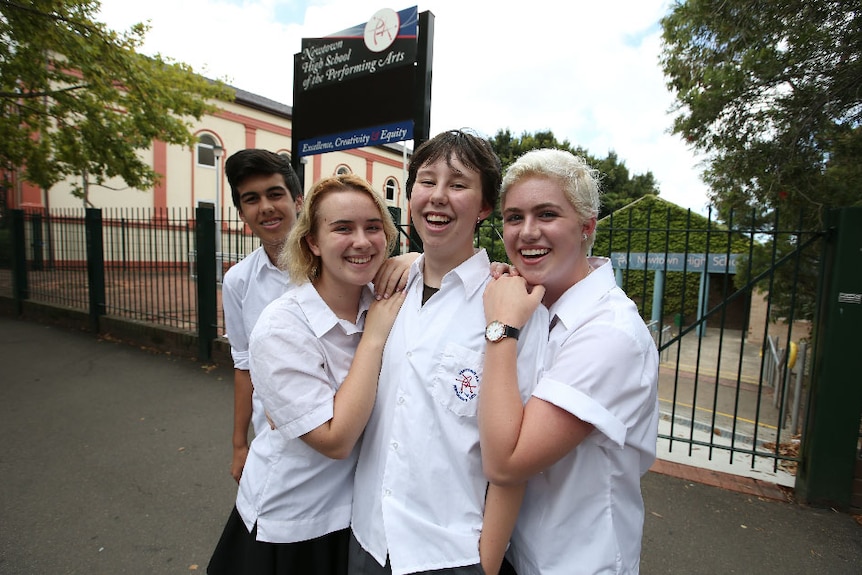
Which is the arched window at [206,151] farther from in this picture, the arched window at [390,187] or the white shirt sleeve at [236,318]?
the white shirt sleeve at [236,318]

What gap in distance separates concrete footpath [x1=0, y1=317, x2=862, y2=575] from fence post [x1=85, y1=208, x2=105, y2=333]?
115 inches

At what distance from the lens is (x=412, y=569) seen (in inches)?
47.6

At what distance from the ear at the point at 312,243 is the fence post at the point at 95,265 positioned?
26.4 ft

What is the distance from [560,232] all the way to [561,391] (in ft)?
1.45

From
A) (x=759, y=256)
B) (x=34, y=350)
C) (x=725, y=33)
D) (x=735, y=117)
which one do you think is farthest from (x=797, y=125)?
(x=34, y=350)

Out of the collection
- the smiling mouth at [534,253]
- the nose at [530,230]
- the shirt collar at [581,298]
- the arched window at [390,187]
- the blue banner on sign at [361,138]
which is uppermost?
the arched window at [390,187]

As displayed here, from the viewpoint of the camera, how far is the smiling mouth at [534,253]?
132 cm

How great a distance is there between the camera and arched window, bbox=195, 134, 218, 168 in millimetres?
19375

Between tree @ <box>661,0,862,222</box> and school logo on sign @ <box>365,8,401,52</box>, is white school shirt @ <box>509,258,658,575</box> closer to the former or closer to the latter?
school logo on sign @ <box>365,8,401,52</box>

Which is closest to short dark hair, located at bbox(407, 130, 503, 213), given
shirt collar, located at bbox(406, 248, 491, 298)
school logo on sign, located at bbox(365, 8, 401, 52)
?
shirt collar, located at bbox(406, 248, 491, 298)

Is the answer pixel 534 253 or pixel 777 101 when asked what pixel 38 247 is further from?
pixel 777 101

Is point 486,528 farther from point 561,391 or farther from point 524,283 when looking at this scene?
point 524,283

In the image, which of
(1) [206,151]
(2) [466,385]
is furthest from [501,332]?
(1) [206,151]

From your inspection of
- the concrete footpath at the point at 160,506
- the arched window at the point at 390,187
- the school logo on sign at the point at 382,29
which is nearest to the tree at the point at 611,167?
the arched window at the point at 390,187
